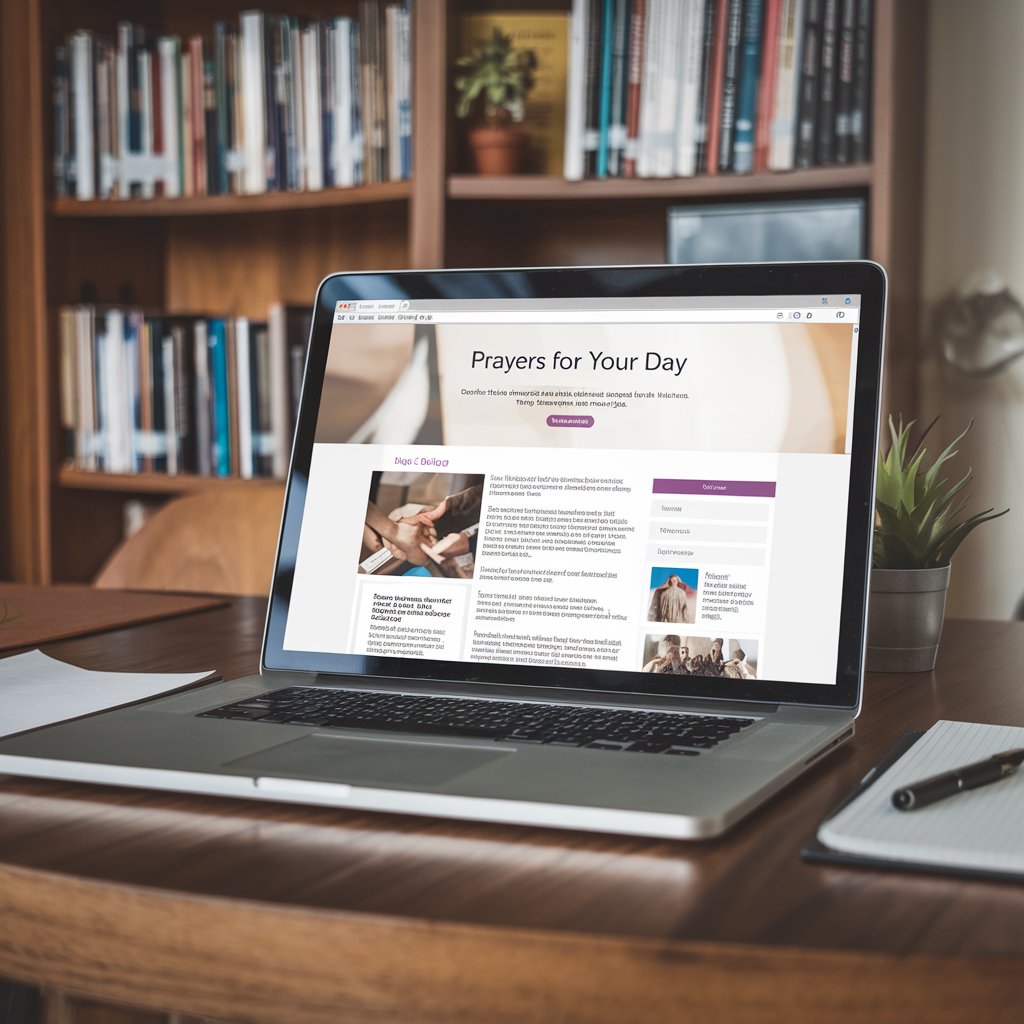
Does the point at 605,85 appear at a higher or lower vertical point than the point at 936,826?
higher

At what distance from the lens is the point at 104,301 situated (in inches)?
94.2

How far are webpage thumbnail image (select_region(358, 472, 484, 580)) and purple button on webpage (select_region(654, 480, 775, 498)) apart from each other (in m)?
Result: 0.12

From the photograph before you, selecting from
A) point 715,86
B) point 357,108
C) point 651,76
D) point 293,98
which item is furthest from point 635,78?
point 293,98

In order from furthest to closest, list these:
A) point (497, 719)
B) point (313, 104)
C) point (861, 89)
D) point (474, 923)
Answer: point (313, 104) < point (861, 89) < point (497, 719) < point (474, 923)

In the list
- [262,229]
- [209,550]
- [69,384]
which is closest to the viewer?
[209,550]

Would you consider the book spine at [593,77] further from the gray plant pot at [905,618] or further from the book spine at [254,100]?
the gray plant pot at [905,618]

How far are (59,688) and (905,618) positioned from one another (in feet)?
1.90

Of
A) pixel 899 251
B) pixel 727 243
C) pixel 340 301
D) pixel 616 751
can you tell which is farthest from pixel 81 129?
pixel 616 751

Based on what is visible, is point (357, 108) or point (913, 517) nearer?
point (913, 517)

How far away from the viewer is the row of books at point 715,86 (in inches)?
69.6

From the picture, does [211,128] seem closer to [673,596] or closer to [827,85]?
[827,85]

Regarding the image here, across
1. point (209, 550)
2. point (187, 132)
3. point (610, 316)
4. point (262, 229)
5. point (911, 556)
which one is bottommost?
point (209, 550)

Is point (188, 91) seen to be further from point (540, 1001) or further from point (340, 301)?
point (540, 1001)

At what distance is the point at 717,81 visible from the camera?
1.82 m
